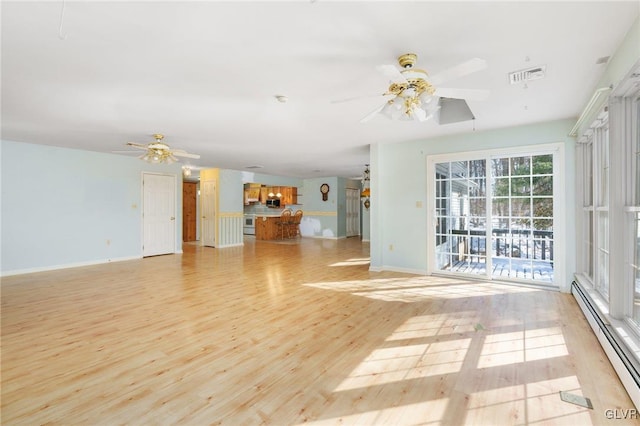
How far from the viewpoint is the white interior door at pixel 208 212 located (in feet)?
30.4

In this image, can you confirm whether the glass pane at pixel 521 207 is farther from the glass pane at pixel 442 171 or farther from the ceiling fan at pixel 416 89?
the ceiling fan at pixel 416 89

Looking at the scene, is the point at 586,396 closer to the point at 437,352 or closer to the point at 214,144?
the point at 437,352

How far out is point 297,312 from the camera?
3.47 m

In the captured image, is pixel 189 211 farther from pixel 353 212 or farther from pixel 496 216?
pixel 496 216

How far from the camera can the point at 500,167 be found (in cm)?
475

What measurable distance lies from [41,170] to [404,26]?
6.87 metres

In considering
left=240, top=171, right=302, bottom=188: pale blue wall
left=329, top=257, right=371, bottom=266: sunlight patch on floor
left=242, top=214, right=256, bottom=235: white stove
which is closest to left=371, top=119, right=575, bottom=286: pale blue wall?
left=329, top=257, right=371, bottom=266: sunlight patch on floor

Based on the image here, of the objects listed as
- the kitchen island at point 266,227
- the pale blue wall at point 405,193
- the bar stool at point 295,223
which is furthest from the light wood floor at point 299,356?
the bar stool at point 295,223

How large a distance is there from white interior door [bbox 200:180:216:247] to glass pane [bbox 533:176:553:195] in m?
7.90

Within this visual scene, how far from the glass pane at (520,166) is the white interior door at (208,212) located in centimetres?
Result: 765

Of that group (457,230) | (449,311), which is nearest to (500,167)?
(457,230)

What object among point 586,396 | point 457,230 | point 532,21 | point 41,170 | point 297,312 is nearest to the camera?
point 586,396

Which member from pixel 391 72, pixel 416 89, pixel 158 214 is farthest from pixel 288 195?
pixel 391 72

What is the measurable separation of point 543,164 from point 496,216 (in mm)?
956
